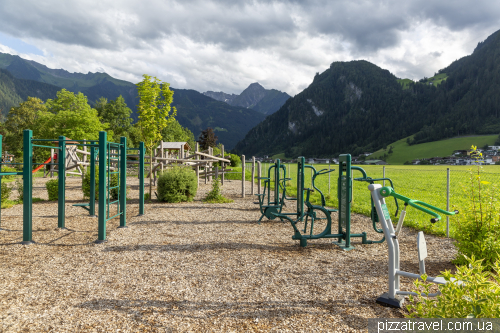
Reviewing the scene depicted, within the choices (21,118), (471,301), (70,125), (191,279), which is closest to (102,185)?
(191,279)

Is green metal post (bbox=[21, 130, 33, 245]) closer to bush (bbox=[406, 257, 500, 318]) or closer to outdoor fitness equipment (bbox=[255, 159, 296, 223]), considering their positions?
outdoor fitness equipment (bbox=[255, 159, 296, 223])

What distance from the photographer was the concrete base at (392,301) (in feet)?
10.9

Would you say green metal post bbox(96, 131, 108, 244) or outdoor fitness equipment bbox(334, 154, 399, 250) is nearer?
outdoor fitness equipment bbox(334, 154, 399, 250)

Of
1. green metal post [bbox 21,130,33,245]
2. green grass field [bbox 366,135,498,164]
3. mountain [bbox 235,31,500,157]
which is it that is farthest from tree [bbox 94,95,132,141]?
mountain [bbox 235,31,500,157]

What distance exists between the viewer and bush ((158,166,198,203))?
1146cm

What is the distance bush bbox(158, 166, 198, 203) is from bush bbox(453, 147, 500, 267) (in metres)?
9.31

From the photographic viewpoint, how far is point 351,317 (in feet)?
10.2

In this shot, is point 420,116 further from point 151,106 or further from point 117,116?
point 151,106

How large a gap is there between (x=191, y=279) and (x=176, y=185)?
7758 mm

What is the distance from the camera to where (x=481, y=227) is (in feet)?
14.5

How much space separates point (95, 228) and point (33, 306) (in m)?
4.17

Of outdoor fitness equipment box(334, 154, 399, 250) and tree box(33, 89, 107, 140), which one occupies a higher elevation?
tree box(33, 89, 107, 140)

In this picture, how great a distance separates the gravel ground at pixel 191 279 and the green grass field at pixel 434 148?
401 ft

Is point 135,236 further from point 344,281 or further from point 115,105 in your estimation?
point 115,105
